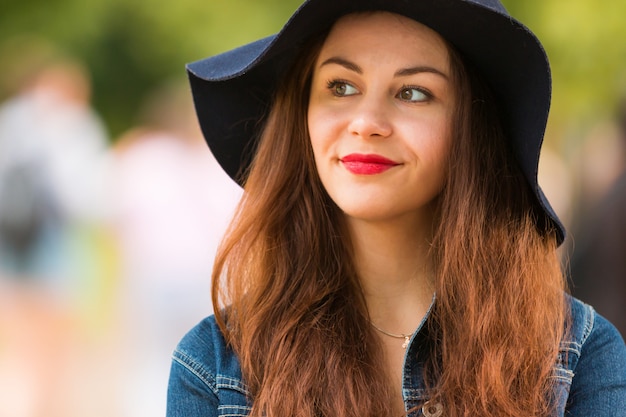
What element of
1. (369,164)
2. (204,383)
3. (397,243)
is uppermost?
(369,164)

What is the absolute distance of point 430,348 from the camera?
3.00 meters

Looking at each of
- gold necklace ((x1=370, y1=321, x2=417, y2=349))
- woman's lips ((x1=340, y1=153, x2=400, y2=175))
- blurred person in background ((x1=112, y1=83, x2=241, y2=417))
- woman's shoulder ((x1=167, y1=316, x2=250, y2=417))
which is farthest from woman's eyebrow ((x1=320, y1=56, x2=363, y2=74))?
blurred person in background ((x1=112, y1=83, x2=241, y2=417))

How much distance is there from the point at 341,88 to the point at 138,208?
365 centimetres

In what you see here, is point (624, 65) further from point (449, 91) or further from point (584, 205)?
point (449, 91)

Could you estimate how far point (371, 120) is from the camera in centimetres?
287

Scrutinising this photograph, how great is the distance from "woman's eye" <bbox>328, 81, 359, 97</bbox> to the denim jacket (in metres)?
0.62

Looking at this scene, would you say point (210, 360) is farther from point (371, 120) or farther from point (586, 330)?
point (586, 330)

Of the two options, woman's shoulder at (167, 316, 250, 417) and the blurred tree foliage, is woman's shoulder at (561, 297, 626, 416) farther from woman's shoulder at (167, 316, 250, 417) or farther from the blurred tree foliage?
the blurred tree foliage

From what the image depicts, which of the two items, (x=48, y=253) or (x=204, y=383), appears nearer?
(x=204, y=383)

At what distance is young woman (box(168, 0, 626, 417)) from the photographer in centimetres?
289

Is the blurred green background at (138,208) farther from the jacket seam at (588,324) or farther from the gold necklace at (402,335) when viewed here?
the gold necklace at (402,335)

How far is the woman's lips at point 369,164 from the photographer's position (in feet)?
9.48

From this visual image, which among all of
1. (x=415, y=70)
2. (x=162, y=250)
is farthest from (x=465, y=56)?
(x=162, y=250)

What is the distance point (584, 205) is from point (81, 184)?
2.98 m
